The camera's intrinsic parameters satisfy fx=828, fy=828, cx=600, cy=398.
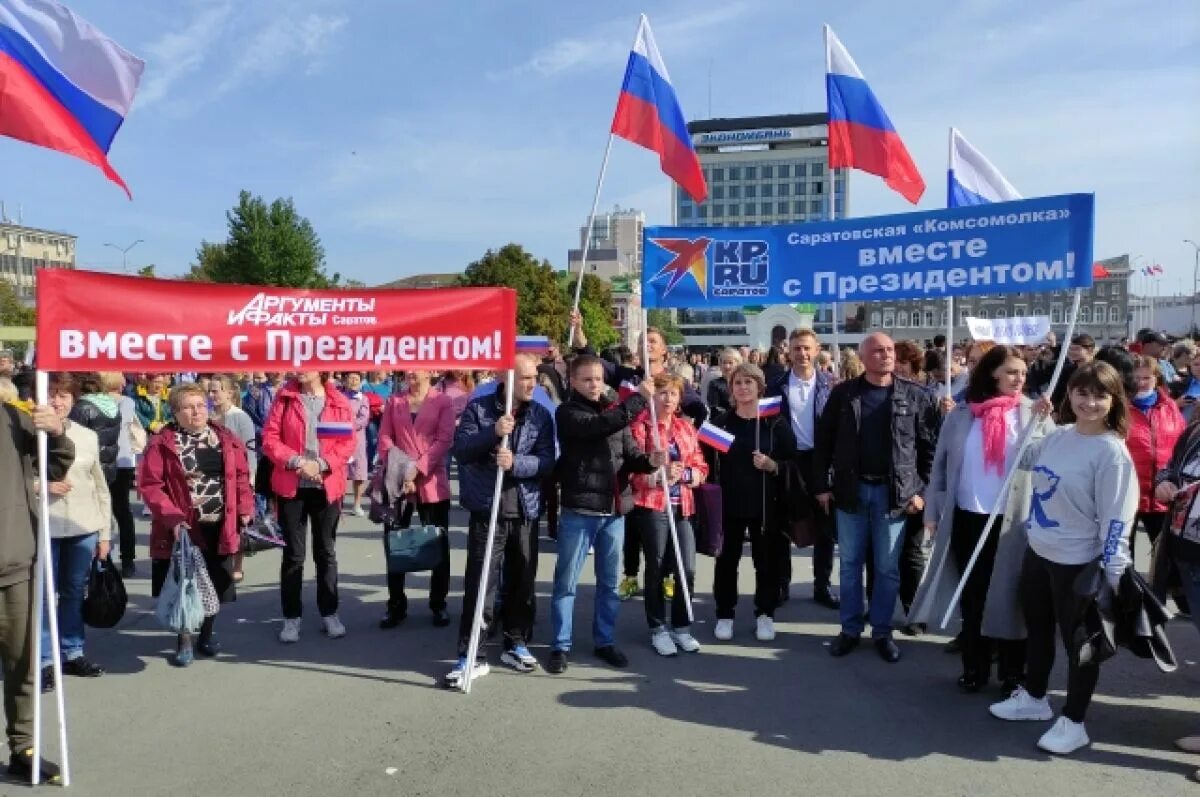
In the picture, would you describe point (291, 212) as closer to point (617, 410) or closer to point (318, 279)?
point (318, 279)

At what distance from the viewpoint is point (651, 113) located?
6793mm

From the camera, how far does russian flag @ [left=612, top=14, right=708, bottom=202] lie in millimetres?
6789

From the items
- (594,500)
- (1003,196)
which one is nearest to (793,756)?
(594,500)

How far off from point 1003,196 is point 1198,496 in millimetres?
3769

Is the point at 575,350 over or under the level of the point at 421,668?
over

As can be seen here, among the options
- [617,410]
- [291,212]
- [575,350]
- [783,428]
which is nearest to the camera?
[617,410]

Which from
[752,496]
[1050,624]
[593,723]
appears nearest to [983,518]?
[1050,624]

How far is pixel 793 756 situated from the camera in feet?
13.3

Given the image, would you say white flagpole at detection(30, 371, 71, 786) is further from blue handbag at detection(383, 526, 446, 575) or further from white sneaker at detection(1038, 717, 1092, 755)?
white sneaker at detection(1038, 717, 1092, 755)

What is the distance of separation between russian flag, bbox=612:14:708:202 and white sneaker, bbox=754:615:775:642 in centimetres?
346

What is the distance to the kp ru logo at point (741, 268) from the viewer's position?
6.35 meters

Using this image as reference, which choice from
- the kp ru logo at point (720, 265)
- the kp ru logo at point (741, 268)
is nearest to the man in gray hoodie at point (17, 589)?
the kp ru logo at point (720, 265)

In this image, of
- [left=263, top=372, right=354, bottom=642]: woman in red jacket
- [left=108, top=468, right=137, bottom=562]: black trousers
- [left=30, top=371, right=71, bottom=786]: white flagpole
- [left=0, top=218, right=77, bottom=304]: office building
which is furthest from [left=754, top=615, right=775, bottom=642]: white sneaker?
[left=0, top=218, right=77, bottom=304]: office building

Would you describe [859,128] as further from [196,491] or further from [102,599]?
[102,599]
